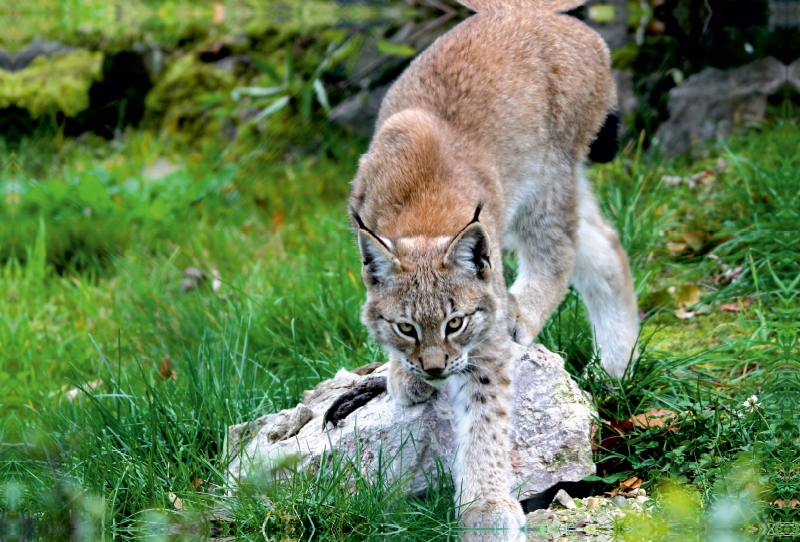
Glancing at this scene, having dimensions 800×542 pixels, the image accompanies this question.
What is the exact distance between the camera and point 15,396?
193 inches

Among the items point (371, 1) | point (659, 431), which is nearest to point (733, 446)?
point (659, 431)

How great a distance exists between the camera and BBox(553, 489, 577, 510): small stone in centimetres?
370

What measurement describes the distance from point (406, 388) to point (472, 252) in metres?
0.68

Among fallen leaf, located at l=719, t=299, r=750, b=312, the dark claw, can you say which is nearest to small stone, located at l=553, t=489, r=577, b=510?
the dark claw

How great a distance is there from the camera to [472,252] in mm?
3566

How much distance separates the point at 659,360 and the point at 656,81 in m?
4.04

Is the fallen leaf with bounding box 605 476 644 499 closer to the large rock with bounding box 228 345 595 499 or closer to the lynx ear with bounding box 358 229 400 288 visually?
the large rock with bounding box 228 345 595 499

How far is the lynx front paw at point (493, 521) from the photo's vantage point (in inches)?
135

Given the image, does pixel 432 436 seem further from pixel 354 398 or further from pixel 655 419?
pixel 655 419

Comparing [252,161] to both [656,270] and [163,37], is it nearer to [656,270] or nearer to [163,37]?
[163,37]

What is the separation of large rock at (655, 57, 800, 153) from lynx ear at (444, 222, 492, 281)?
4.42 meters

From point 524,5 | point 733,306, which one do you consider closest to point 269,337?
point 524,5

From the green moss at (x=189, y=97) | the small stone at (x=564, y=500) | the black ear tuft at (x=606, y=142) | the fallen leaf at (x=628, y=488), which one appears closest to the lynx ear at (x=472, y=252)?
the small stone at (x=564, y=500)

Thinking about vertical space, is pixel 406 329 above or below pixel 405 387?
above
